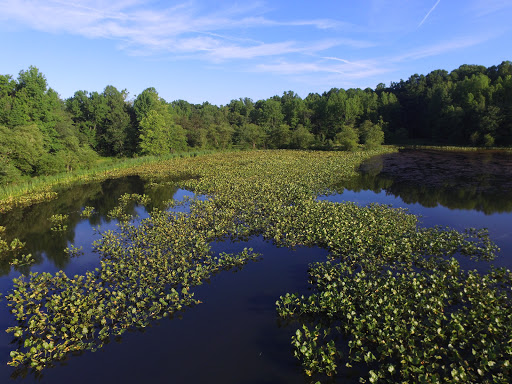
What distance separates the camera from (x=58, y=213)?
2306 centimetres

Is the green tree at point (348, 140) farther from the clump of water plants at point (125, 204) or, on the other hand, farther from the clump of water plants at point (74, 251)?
the clump of water plants at point (74, 251)

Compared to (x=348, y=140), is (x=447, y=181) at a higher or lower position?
lower

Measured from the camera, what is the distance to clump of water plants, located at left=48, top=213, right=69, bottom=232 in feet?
63.5

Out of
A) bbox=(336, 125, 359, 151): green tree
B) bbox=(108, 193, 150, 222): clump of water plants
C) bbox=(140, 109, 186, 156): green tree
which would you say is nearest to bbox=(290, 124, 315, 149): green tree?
bbox=(336, 125, 359, 151): green tree

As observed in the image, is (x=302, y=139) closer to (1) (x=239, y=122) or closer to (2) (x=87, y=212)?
(1) (x=239, y=122)

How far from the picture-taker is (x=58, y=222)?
20.9 meters

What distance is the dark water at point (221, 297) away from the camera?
7.93 metres

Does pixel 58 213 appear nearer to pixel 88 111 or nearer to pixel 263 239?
pixel 263 239

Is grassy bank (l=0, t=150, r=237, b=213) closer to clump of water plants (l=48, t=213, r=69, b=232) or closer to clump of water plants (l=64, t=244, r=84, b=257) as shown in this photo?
clump of water plants (l=48, t=213, r=69, b=232)

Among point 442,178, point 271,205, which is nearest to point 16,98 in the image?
point 271,205

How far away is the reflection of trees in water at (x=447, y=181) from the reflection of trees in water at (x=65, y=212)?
74.3 feet

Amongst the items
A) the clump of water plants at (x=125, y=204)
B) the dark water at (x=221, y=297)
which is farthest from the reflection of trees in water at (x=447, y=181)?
the clump of water plants at (x=125, y=204)

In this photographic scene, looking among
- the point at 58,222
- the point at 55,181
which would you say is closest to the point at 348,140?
the point at 55,181

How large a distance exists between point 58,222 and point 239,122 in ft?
258
